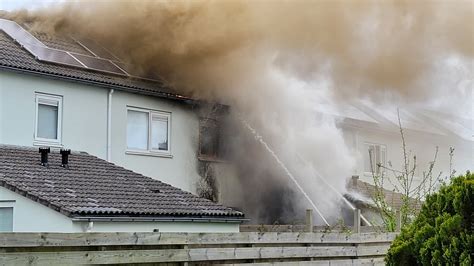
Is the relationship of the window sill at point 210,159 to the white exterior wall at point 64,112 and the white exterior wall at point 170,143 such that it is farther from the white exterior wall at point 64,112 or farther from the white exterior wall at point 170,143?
the white exterior wall at point 64,112

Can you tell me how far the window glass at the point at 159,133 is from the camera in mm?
23344

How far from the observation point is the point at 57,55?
73.5 ft

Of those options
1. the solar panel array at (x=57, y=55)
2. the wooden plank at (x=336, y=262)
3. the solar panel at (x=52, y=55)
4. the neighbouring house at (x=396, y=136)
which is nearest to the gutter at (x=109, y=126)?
the solar panel array at (x=57, y=55)

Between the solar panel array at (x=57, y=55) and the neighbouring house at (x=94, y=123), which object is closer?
the neighbouring house at (x=94, y=123)

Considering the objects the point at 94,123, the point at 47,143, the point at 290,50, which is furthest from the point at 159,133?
the point at 290,50

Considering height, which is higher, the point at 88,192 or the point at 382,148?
the point at 382,148

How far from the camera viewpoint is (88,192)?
709 inches

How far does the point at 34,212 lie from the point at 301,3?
9445 mm

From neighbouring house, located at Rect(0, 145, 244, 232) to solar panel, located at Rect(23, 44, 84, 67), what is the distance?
2583 mm

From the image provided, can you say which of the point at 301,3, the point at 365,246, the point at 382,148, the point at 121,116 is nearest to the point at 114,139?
the point at 121,116

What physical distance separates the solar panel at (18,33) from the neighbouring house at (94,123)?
0.04 meters

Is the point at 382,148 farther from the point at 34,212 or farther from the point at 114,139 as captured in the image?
the point at 34,212

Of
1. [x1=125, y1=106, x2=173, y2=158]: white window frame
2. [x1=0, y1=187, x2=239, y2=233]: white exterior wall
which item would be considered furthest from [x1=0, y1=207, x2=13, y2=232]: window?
[x1=125, y1=106, x2=173, y2=158]: white window frame

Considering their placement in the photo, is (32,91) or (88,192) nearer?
(88,192)
